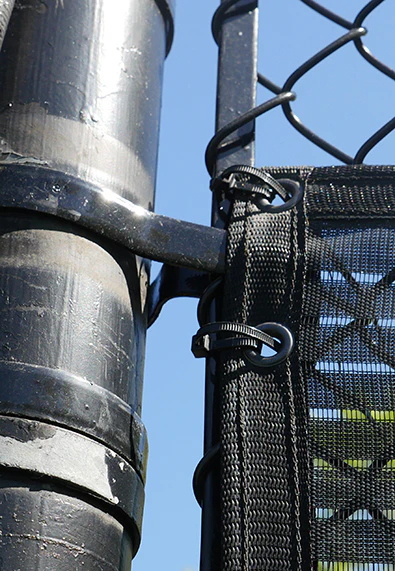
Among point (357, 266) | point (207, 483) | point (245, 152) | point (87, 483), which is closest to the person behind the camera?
point (87, 483)

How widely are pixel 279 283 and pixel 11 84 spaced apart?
0.55 metres

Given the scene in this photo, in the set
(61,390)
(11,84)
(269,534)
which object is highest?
(11,84)

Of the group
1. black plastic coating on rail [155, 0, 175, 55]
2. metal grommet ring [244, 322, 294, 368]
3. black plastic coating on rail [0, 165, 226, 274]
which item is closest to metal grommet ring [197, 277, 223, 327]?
black plastic coating on rail [0, 165, 226, 274]

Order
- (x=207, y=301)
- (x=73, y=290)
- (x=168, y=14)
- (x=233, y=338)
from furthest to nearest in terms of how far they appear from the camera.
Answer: (x=168, y=14) → (x=207, y=301) → (x=233, y=338) → (x=73, y=290)

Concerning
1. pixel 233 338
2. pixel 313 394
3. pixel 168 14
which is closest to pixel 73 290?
pixel 233 338

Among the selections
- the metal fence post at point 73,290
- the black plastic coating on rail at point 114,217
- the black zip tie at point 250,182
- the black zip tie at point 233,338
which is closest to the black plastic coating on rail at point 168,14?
the metal fence post at point 73,290

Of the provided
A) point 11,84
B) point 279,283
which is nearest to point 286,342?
point 279,283

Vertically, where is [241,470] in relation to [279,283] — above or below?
below

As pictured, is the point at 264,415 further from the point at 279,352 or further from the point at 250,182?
the point at 250,182

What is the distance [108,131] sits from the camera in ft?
5.24

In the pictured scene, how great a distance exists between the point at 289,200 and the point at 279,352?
0.32 m

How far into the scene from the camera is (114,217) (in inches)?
60.0

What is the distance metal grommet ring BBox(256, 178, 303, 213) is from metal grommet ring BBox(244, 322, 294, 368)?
251 mm

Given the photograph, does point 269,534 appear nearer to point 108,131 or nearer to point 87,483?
point 87,483
